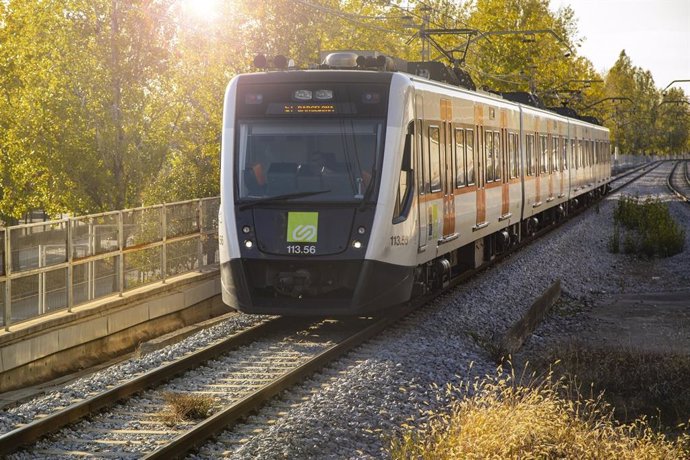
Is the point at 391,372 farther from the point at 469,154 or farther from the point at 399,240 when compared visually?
the point at 469,154

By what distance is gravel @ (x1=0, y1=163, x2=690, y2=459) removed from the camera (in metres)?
8.63

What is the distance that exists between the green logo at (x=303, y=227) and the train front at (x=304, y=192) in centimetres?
1

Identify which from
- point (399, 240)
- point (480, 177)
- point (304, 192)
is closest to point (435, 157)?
point (399, 240)

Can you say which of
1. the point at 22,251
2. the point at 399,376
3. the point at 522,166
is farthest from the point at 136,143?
the point at 399,376

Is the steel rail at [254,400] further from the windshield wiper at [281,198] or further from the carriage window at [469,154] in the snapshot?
the carriage window at [469,154]

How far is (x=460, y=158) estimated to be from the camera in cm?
1725

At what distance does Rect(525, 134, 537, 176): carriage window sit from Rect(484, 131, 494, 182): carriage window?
4989 mm

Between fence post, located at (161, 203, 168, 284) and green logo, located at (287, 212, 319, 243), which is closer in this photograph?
green logo, located at (287, 212, 319, 243)

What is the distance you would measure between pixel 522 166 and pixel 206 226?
323 inches

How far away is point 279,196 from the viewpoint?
13367mm

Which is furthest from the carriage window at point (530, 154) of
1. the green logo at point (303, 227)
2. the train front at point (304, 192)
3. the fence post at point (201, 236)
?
the green logo at point (303, 227)

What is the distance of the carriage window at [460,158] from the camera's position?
16.9 meters

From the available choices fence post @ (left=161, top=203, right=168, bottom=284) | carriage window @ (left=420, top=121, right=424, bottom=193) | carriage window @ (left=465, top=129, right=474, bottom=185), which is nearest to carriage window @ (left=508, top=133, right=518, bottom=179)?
carriage window @ (left=465, top=129, right=474, bottom=185)

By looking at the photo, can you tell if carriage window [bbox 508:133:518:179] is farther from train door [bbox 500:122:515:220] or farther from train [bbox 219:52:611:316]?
train [bbox 219:52:611:316]
